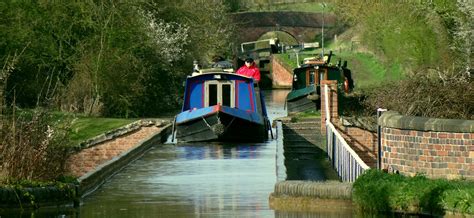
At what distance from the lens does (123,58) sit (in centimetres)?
4072

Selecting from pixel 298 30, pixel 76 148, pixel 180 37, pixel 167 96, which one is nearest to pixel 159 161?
pixel 76 148

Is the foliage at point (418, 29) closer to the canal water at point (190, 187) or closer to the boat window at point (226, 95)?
the boat window at point (226, 95)

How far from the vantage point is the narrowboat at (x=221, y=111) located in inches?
1253

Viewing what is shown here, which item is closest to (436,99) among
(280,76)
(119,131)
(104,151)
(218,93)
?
(104,151)

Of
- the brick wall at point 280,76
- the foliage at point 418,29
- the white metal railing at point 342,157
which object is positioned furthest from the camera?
the brick wall at point 280,76

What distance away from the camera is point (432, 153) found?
1722 centimetres

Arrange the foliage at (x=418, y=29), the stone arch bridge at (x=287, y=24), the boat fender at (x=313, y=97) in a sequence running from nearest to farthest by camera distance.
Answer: the boat fender at (x=313, y=97)
the foliage at (x=418, y=29)
the stone arch bridge at (x=287, y=24)

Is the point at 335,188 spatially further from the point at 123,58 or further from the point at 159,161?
the point at 123,58

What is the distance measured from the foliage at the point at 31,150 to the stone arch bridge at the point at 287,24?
245 ft

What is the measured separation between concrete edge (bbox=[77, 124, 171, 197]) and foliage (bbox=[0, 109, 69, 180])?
0.66 meters

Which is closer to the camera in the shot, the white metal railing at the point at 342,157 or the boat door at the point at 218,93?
the white metal railing at the point at 342,157

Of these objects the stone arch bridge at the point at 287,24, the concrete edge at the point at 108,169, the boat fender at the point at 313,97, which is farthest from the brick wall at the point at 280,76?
the concrete edge at the point at 108,169

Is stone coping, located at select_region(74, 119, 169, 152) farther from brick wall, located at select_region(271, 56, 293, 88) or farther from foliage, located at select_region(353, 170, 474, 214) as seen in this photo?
brick wall, located at select_region(271, 56, 293, 88)

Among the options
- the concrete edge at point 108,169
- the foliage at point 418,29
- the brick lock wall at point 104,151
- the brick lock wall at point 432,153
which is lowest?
the brick lock wall at point 104,151
